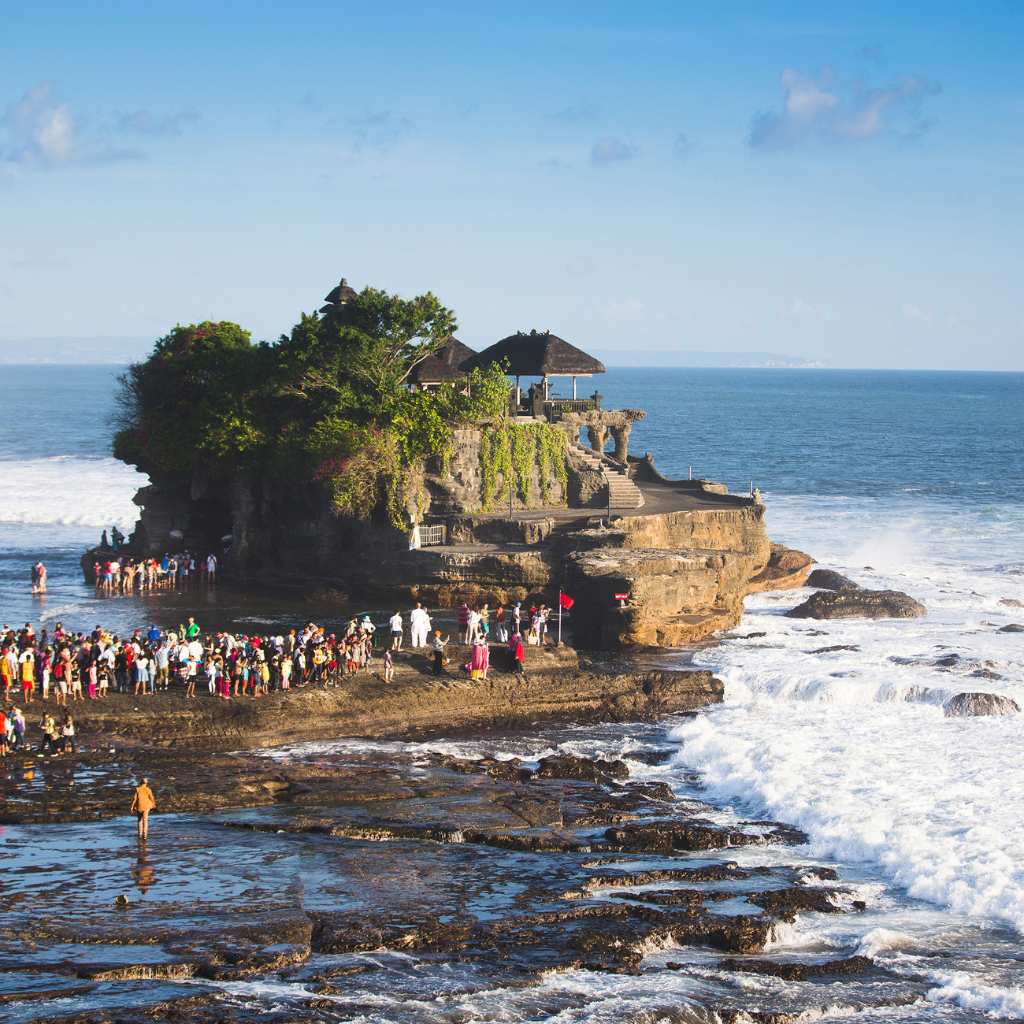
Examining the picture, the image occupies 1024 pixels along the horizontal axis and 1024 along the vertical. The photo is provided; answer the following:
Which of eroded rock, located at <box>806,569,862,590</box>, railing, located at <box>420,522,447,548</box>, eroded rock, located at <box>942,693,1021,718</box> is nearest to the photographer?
eroded rock, located at <box>942,693,1021,718</box>

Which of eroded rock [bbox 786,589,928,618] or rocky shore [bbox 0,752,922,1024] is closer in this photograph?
rocky shore [bbox 0,752,922,1024]

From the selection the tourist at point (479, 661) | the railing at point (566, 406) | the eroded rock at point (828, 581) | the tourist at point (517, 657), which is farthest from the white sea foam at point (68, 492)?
the tourist at point (479, 661)

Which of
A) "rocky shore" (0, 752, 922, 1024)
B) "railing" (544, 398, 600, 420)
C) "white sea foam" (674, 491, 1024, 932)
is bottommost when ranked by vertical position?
"rocky shore" (0, 752, 922, 1024)

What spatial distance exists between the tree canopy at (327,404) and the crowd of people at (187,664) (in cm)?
859

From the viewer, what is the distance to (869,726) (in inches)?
1162

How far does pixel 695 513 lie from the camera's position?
43.3 meters

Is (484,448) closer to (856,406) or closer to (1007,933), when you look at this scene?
(1007,933)

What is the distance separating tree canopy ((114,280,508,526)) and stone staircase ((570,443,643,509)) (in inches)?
157

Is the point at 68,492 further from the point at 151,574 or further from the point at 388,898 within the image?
the point at 388,898

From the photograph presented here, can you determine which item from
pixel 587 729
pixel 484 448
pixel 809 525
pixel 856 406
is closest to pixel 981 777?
pixel 587 729

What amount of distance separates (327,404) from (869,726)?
19.5 metres

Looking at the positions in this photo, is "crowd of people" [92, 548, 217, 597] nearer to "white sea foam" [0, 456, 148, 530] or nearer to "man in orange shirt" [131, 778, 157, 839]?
"white sea foam" [0, 456, 148, 530]

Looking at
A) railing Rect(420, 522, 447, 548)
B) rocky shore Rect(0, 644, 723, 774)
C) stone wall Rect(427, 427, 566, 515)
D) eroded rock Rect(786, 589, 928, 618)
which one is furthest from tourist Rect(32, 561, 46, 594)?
eroded rock Rect(786, 589, 928, 618)

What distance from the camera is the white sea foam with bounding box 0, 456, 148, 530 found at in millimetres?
63531
